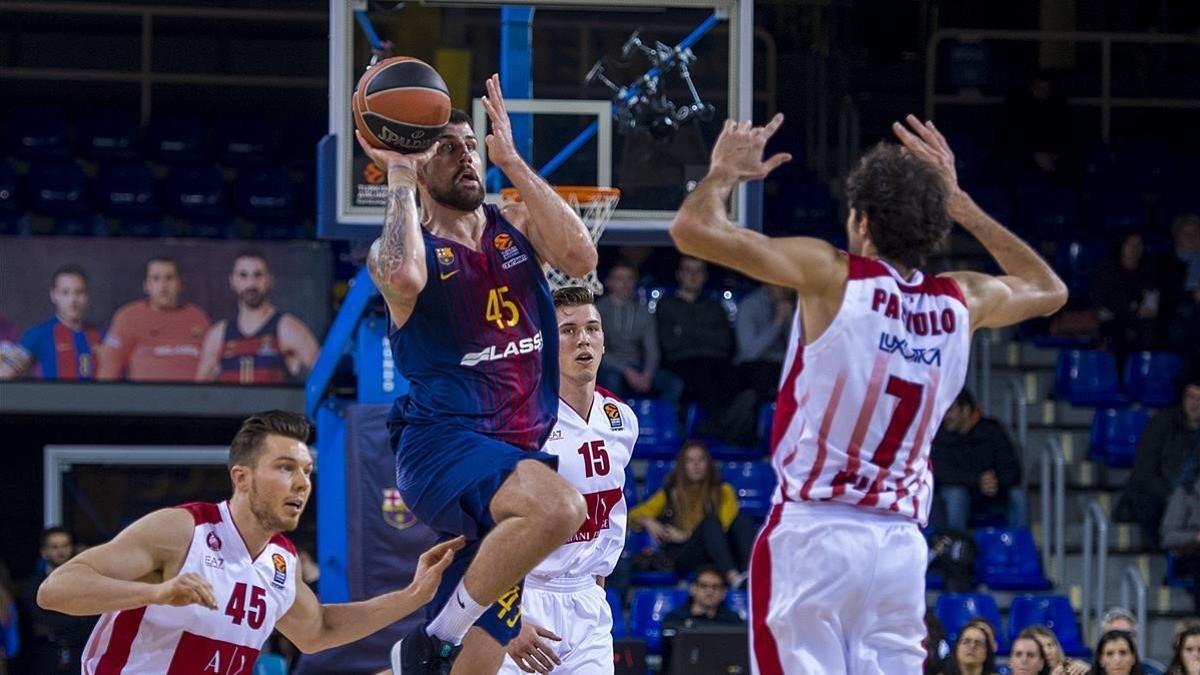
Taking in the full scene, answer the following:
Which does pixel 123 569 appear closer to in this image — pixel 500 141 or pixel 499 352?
pixel 499 352

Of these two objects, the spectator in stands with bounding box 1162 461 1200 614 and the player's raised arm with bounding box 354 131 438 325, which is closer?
the player's raised arm with bounding box 354 131 438 325

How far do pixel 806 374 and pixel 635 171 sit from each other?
17.0 feet

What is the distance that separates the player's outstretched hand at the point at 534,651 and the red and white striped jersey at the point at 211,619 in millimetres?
885

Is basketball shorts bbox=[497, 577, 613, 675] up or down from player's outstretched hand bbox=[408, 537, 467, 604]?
down

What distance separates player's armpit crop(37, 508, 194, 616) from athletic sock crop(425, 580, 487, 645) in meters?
0.96

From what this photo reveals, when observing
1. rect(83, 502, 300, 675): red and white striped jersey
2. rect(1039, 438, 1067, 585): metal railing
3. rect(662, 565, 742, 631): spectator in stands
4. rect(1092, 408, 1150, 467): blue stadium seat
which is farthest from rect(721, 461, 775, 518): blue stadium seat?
rect(83, 502, 300, 675): red and white striped jersey

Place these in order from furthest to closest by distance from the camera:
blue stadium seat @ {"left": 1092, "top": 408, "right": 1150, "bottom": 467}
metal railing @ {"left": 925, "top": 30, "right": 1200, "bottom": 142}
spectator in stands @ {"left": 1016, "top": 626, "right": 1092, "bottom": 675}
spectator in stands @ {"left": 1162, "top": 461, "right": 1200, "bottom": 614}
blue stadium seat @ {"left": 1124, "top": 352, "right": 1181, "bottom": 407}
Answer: metal railing @ {"left": 925, "top": 30, "right": 1200, "bottom": 142} → blue stadium seat @ {"left": 1124, "top": 352, "right": 1181, "bottom": 407} → blue stadium seat @ {"left": 1092, "top": 408, "right": 1150, "bottom": 467} → spectator in stands @ {"left": 1162, "top": 461, "right": 1200, "bottom": 614} → spectator in stands @ {"left": 1016, "top": 626, "right": 1092, "bottom": 675}

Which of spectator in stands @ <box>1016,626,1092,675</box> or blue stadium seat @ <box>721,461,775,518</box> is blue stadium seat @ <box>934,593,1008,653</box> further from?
spectator in stands @ <box>1016,626,1092,675</box>

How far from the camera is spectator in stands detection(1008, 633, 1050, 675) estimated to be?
1139 centimetres

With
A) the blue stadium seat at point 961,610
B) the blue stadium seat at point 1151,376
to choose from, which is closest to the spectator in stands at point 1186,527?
the blue stadium seat at point 961,610

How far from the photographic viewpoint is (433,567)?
675cm

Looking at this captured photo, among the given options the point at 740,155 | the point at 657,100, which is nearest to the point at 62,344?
the point at 657,100

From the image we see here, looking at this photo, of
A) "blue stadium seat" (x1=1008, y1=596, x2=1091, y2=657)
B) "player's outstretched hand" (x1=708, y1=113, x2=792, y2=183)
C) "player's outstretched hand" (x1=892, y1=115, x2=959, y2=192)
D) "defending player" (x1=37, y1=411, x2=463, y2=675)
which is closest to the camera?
"player's outstretched hand" (x1=708, y1=113, x2=792, y2=183)

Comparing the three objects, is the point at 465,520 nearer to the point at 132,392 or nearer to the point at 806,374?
the point at 806,374
